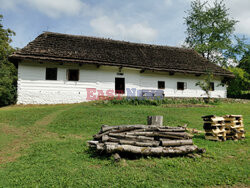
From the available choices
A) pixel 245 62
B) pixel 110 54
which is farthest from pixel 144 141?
pixel 245 62

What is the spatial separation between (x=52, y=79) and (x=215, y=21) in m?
28.6

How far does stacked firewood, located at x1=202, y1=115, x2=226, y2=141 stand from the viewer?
251 inches

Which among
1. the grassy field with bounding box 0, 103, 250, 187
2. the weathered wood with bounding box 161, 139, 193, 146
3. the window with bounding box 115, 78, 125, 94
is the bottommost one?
the grassy field with bounding box 0, 103, 250, 187

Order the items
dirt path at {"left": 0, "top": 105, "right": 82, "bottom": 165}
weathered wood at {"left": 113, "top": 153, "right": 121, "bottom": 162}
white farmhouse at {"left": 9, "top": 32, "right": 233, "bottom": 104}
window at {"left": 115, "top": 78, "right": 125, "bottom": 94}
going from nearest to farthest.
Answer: weathered wood at {"left": 113, "top": 153, "right": 121, "bottom": 162}, dirt path at {"left": 0, "top": 105, "right": 82, "bottom": 165}, white farmhouse at {"left": 9, "top": 32, "right": 233, "bottom": 104}, window at {"left": 115, "top": 78, "right": 125, "bottom": 94}

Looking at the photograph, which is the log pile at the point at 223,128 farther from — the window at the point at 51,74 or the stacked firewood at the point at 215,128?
the window at the point at 51,74

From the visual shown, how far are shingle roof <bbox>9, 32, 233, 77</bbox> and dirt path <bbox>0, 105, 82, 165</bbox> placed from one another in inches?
272

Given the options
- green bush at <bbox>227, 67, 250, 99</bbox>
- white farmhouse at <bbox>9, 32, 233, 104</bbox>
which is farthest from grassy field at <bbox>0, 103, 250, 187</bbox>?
green bush at <bbox>227, 67, 250, 99</bbox>

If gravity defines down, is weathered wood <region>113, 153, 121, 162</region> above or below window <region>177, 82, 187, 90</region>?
below

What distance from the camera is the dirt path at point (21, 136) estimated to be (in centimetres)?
532

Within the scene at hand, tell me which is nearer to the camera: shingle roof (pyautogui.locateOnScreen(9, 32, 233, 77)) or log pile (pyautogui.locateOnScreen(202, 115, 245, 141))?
log pile (pyautogui.locateOnScreen(202, 115, 245, 141))

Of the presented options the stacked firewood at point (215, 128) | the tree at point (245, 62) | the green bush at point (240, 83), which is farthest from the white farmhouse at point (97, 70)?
the tree at point (245, 62)

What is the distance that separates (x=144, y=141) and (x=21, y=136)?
16.8 feet

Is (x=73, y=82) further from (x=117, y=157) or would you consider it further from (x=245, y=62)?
(x=245, y=62)

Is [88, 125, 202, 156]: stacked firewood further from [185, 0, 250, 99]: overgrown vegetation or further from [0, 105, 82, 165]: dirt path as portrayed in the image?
[185, 0, 250, 99]: overgrown vegetation
